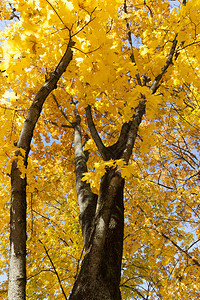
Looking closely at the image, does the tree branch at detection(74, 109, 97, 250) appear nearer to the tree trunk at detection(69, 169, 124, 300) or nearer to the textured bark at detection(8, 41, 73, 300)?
the tree trunk at detection(69, 169, 124, 300)

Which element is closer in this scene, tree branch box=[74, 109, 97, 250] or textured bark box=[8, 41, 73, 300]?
textured bark box=[8, 41, 73, 300]

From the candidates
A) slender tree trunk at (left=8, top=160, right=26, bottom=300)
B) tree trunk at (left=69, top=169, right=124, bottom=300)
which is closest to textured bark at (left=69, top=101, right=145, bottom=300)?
tree trunk at (left=69, top=169, right=124, bottom=300)

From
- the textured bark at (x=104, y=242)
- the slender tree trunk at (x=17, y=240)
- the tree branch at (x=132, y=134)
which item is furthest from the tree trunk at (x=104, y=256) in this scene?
the slender tree trunk at (x=17, y=240)

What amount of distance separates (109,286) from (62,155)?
16.1 feet

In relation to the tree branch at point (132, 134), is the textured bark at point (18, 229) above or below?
below

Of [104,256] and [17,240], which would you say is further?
[104,256]

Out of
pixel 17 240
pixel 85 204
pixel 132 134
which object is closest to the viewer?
pixel 17 240

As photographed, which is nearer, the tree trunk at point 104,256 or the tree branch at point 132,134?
the tree trunk at point 104,256

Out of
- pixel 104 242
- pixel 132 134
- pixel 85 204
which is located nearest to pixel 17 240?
pixel 104 242

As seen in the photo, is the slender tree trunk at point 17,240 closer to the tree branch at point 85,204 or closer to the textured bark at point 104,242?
the textured bark at point 104,242

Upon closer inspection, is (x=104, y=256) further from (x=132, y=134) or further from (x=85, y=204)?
(x=132, y=134)

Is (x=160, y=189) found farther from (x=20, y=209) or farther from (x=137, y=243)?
(x=20, y=209)

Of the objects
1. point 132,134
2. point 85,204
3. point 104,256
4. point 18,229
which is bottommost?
point 104,256

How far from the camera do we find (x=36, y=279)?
6.58 m
